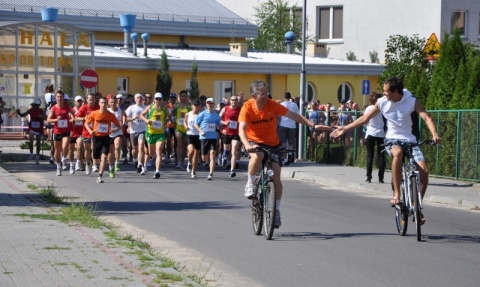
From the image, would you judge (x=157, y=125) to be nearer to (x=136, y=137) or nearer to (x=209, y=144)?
(x=209, y=144)

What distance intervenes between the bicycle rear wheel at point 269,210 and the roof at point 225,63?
3746 cm

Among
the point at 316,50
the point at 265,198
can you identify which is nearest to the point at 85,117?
the point at 265,198

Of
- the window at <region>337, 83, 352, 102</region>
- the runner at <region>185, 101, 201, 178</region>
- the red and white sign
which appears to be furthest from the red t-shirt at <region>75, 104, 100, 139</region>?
the window at <region>337, 83, 352, 102</region>

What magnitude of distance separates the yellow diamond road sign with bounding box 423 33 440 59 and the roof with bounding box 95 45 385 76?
2317 cm

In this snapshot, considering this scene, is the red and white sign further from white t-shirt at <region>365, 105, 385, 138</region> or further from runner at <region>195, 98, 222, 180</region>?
white t-shirt at <region>365, 105, 385, 138</region>

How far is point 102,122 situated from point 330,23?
51.2m

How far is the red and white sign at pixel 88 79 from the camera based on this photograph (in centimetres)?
3522

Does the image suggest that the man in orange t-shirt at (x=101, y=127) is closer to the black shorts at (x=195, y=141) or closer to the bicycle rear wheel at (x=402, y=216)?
the black shorts at (x=195, y=141)

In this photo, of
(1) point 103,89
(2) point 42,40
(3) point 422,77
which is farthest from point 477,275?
(1) point 103,89

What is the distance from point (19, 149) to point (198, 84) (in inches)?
715

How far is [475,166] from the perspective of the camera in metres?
23.0

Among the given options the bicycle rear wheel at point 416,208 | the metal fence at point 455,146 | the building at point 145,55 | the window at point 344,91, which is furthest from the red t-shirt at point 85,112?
the window at point 344,91

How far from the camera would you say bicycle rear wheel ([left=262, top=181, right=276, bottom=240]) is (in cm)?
1310

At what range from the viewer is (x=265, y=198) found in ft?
44.1
